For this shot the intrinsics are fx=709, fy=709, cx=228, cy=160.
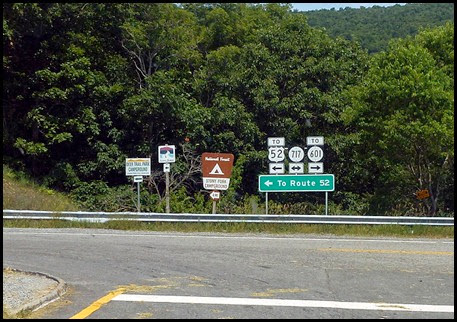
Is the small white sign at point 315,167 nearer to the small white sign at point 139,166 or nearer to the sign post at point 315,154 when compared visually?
the sign post at point 315,154

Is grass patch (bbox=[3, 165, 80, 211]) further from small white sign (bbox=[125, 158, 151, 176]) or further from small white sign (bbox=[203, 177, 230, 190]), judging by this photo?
small white sign (bbox=[203, 177, 230, 190])

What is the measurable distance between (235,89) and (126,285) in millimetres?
20819

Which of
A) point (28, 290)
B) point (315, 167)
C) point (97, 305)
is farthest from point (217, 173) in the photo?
point (97, 305)

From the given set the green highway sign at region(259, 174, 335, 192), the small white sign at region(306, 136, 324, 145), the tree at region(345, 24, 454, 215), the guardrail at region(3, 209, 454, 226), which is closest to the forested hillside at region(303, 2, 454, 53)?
the tree at region(345, 24, 454, 215)

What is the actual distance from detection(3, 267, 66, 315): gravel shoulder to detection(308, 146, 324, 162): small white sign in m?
10.3

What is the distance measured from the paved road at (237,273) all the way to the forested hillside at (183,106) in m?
9.63

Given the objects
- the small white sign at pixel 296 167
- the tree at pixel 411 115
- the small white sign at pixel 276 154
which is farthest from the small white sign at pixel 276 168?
the tree at pixel 411 115

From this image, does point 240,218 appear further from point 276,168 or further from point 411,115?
point 411,115

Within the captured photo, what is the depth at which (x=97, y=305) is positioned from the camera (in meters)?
8.94

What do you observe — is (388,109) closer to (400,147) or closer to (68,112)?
(400,147)

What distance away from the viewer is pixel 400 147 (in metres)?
24.8

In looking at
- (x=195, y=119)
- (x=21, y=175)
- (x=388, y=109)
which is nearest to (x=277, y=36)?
(x=195, y=119)

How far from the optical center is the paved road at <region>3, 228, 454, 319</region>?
29.1 ft

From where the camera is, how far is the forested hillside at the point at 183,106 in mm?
26703
